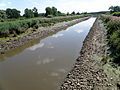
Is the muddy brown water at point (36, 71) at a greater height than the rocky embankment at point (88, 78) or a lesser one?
lesser

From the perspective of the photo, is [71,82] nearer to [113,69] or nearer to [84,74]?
[84,74]

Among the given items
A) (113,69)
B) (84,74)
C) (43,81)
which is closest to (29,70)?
(43,81)

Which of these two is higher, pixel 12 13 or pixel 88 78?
pixel 12 13

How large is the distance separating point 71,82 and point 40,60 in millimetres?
6218

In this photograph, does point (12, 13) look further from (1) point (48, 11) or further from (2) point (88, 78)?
(2) point (88, 78)

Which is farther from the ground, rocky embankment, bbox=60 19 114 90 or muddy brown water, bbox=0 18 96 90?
rocky embankment, bbox=60 19 114 90

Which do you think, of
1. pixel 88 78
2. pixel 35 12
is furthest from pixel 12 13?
pixel 88 78

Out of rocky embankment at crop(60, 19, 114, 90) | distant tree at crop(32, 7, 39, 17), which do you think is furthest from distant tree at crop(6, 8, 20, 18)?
rocky embankment at crop(60, 19, 114, 90)

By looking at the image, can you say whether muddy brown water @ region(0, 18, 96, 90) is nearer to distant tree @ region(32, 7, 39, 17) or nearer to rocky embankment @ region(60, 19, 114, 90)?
rocky embankment @ region(60, 19, 114, 90)

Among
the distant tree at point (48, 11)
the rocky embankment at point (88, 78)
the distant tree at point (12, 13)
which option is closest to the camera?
the rocky embankment at point (88, 78)

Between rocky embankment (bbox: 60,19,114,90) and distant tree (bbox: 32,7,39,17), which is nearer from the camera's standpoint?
rocky embankment (bbox: 60,19,114,90)

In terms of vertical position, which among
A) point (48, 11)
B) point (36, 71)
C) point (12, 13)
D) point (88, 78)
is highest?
point (12, 13)

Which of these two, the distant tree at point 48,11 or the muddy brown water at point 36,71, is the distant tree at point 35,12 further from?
the muddy brown water at point 36,71

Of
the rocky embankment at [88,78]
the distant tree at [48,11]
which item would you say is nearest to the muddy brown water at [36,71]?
the rocky embankment at [88,78]
